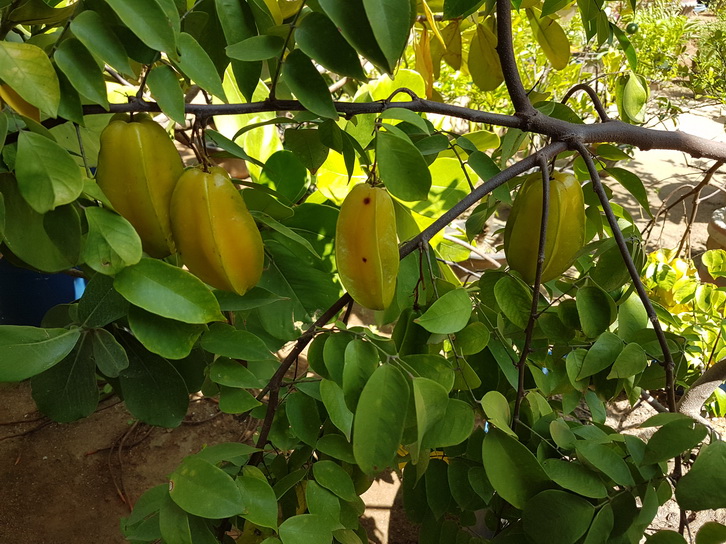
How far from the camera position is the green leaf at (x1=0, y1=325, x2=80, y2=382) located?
16.6 inches

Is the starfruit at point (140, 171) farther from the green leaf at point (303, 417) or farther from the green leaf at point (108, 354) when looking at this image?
the green leaf at point (303, 417)

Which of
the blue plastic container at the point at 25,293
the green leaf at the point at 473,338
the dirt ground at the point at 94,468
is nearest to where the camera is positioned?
the green leaf at the point at 473,338

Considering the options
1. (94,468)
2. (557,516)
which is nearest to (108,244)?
(557,516)

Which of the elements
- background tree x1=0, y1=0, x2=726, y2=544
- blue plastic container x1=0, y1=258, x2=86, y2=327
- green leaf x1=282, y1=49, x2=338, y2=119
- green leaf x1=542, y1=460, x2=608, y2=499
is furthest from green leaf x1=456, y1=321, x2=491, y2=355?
blue plastic container x1=0, y1=258, x2=86, y2=327

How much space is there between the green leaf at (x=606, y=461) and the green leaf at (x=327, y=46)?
0.35 metres

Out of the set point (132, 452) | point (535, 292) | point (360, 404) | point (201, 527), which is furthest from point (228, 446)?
point (132, 452)

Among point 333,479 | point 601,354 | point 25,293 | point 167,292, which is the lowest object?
point 25,293

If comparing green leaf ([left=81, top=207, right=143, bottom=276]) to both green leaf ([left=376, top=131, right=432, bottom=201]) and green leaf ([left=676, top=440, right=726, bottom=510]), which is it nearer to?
green leaf ([left=376, top=131, right=432, bottom=201])

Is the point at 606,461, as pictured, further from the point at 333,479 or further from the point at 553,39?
the point at 553,39

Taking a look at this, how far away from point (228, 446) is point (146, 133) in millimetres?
269

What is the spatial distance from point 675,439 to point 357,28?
1.29ft

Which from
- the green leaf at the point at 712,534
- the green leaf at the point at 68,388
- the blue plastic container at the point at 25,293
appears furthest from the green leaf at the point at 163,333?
the blue plastic container at the point at 25,293

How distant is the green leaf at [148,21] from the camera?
0.37 meters

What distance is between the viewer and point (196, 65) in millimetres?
431
